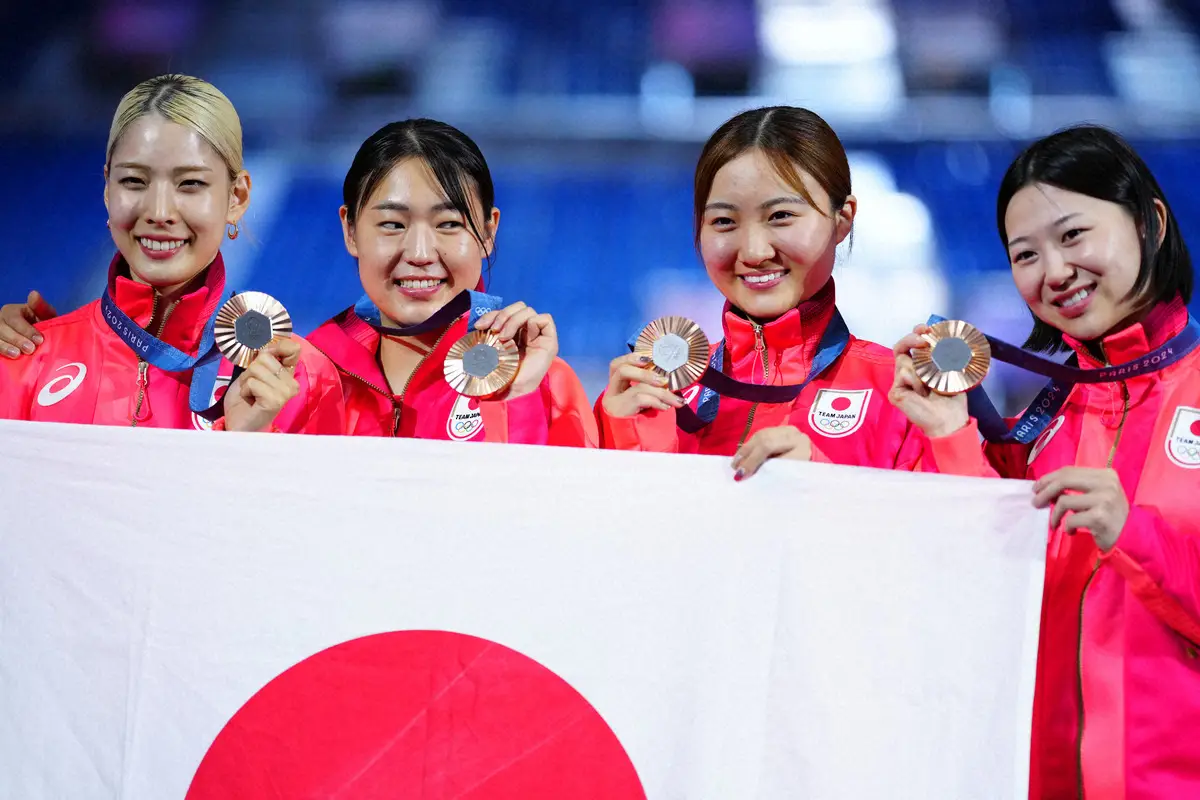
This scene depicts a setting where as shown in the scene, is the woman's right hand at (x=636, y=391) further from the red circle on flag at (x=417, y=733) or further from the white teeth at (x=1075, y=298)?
the white teeth at (x=1075, y=298)

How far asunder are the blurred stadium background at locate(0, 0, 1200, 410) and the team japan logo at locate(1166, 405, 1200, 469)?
1.24 meters

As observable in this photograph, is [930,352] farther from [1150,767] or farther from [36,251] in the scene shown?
[36,251]

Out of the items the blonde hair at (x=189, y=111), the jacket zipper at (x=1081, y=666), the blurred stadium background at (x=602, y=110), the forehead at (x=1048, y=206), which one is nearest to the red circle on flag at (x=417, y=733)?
the jacket zipper at (x=1081, y=666)

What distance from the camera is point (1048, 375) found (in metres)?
2.51

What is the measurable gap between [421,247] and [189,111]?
0.78 metres

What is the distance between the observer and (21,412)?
2.91 meters

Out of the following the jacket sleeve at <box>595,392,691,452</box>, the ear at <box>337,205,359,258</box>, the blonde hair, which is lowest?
the jacket sleeve at <box>595,392,691,452</box>

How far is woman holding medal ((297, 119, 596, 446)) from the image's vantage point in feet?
9.55

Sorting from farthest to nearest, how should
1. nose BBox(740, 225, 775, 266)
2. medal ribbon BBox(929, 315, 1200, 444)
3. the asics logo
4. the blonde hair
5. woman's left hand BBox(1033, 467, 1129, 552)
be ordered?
the blonde hair
the asics logo
nose BBox(740, 225, 775, 266)
medal ribbon BBox(929, 315, 1200, 444)
woman's left hand BBox(1033, 467, 1129, 552)

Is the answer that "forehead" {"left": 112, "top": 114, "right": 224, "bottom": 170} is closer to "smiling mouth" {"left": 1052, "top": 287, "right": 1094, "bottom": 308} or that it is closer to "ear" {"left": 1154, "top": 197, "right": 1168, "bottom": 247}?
"smiling mouth" {"left": 1052, "top": 287, "right": 1094, "bottom": 308}

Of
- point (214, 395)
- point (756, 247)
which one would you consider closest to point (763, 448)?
point (756, 247)

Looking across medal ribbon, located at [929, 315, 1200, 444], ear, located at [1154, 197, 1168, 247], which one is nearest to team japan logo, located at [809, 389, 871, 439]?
medal ribbon, located at [929, 315, 1200, 444]

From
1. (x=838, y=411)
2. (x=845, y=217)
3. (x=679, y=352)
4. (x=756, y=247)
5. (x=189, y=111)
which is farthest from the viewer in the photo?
(x=189, y=111)

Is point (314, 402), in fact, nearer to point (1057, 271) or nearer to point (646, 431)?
point (646, 431)
